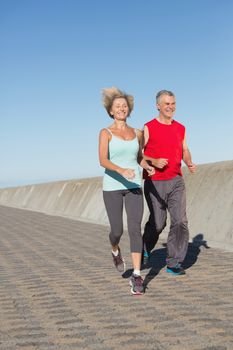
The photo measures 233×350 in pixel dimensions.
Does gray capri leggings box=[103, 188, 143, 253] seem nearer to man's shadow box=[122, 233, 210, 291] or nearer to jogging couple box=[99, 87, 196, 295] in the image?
jogging couple box=[99, 87, 196, 295]

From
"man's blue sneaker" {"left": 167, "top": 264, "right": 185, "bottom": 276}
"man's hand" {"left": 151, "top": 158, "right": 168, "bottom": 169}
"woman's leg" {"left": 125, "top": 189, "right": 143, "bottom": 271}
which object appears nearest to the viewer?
"woman's leg" {"left": 125, "top": 189, "right": 143, "bottom": 271}

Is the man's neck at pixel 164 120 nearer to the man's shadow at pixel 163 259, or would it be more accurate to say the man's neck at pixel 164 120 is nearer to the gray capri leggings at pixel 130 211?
the gray capri leggings at pixel 130 211

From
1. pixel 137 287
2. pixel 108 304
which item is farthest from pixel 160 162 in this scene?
pixel 108 304

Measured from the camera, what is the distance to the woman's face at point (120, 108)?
6301mm

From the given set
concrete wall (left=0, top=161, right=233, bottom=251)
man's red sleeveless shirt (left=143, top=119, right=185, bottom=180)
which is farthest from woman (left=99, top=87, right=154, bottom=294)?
concrete wall (left=0, top=161, right=233, bottom=251)

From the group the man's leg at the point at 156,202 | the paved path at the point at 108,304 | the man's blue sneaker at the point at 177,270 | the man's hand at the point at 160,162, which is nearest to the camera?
the paved path at the point at 108,304

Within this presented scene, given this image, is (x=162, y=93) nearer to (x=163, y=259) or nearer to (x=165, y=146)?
(x=165, y=146)

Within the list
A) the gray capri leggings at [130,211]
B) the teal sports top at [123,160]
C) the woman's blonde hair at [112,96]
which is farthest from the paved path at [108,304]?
the woman's blonde hair at [112,96]

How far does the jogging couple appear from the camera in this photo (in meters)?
6.14

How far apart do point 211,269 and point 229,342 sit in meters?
3.27

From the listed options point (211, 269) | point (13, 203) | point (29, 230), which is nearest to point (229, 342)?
point (211, 269)

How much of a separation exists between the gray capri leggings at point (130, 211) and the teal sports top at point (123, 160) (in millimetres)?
64

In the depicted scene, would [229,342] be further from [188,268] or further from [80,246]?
[80,246]

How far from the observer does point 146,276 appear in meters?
6.89
